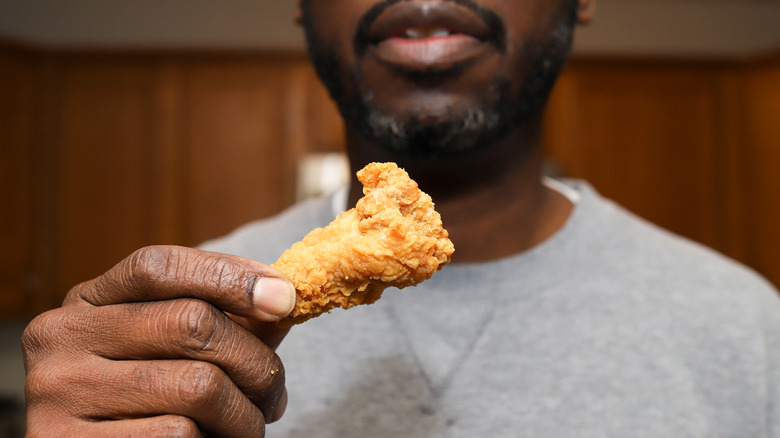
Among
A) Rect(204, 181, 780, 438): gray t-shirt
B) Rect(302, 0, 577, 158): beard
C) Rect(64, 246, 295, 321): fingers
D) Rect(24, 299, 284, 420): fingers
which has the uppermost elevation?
Rect(302, 0, 577, 158): beard

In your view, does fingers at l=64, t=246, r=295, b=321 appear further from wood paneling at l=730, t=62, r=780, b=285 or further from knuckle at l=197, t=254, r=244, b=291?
wood paneling at l=730, t=62, r=780, b=285

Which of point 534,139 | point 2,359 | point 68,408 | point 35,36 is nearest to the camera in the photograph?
point 68,408

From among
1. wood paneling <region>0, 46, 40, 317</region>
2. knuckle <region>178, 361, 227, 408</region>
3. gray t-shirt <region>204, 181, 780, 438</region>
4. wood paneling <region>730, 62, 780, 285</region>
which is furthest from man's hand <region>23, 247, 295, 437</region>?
wood paneling <region>730, 62, 780, 285</region>

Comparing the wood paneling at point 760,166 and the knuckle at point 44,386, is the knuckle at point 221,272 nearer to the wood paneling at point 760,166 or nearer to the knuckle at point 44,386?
the knuckle at point 44,386

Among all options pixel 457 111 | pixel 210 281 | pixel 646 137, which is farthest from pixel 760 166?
pixel 210 281

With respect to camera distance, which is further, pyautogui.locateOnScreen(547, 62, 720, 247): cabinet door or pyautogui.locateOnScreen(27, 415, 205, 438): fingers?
pyautogui.locateOnScreen(547, 62, 720, 247): cabinet door

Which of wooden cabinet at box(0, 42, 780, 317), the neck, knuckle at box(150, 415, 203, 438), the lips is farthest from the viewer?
wooden cabinet at box(0, 42, 780, 317)

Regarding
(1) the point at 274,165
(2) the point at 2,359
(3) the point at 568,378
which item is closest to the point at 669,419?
(3) the point at 568,378

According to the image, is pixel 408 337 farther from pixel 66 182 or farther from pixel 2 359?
pixel 2 359

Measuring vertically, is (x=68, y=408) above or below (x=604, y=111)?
above
